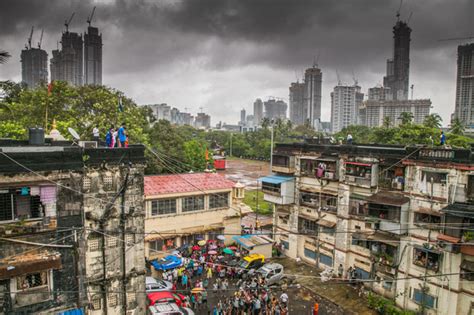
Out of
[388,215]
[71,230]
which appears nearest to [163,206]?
[71,230]

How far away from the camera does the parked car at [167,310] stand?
20.9 m

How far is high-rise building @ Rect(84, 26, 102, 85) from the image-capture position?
114 metres

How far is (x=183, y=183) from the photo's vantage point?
119 feet

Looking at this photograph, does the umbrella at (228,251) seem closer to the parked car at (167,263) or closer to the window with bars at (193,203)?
the window with bars at (193,203)

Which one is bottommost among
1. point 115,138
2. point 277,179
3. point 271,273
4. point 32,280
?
point 271,273

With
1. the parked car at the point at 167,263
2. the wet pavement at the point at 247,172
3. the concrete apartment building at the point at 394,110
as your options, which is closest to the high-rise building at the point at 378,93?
the concrete apartment building at the point at 394,110

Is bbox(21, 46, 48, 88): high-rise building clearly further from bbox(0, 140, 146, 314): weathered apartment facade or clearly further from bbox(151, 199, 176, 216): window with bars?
bbox(0, 140, 146, 314): weathered apartment facade

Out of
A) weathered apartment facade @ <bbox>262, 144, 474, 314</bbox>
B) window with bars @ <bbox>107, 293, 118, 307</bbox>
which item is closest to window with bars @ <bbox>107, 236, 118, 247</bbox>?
window with bars @ <bbox>107, 293, 118, 307</bbox>

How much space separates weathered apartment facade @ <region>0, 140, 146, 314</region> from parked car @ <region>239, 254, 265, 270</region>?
1473 cm

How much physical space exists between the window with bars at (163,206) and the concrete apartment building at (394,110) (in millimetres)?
123062

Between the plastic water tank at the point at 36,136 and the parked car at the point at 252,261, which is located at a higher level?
the plastic water tank at the point at 36,136

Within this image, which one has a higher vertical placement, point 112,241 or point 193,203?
point 112,241

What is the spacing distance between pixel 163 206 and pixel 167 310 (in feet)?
45.3

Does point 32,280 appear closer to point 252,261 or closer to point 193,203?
point 252,261
